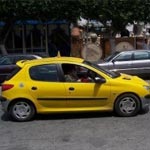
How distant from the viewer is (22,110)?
409 inches

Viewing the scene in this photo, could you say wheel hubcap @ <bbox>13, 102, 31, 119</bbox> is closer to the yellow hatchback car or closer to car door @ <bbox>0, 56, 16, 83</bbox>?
the yellow hatchback car

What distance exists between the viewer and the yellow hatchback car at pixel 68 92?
33.6ft

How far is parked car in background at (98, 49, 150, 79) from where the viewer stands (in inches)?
746

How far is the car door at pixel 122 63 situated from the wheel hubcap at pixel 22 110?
8942 mm

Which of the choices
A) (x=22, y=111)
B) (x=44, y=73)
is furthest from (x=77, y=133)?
(x=44, y=73)

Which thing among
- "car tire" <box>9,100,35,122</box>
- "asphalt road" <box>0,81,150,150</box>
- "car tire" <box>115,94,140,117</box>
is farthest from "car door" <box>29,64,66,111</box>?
"car tire" <box>115,94,140,117</box>

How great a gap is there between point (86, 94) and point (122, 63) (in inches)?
355

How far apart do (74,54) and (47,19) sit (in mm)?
4778

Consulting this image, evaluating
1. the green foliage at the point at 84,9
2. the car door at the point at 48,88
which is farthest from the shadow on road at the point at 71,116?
the green foliage at the point at 84,9

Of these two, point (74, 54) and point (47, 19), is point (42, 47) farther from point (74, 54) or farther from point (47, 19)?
point (47, 19)

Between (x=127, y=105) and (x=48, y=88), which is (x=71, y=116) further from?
(x=127, y=105)

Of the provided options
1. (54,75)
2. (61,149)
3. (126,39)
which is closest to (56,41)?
(126,39)

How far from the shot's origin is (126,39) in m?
31.1

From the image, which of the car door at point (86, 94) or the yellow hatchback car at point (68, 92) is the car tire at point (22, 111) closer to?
the yellow hatchback car at point (68, 92)
